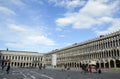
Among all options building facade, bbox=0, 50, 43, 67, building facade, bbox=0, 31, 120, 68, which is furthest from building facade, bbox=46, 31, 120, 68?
building facade, bbox=0, 50, 43, 67

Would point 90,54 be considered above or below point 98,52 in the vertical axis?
below

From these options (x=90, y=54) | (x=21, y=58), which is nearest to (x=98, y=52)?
(x=90, y=54)

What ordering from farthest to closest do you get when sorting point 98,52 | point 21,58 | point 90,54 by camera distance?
point 21,58, point 90,54, point 98,52

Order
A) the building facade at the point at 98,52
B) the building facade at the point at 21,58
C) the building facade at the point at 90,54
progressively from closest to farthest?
the building facade at the point at 98,52, the building facade at the point at 90,54, the building facade at the point at 21,58

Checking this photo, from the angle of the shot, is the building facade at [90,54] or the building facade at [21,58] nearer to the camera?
the building facade at [90,54]

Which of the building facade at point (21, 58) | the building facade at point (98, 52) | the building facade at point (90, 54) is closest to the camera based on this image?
the building facade at point (98, 52)

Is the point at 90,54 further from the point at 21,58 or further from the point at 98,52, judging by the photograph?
the point at 21,58

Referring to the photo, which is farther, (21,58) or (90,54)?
(21,58)

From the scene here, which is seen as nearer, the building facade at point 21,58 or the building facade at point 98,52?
the building facade at point 98,52

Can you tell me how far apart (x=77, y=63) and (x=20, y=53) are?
69775 millimetres

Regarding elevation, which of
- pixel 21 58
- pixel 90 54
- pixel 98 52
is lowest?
pixel 21 58

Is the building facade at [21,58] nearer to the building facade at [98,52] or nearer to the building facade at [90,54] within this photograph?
the building facade at [90,54]

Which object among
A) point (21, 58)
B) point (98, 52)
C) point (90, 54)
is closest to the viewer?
point (98, 52)

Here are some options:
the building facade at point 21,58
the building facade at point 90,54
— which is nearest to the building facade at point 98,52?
the building facade at point 90,54
